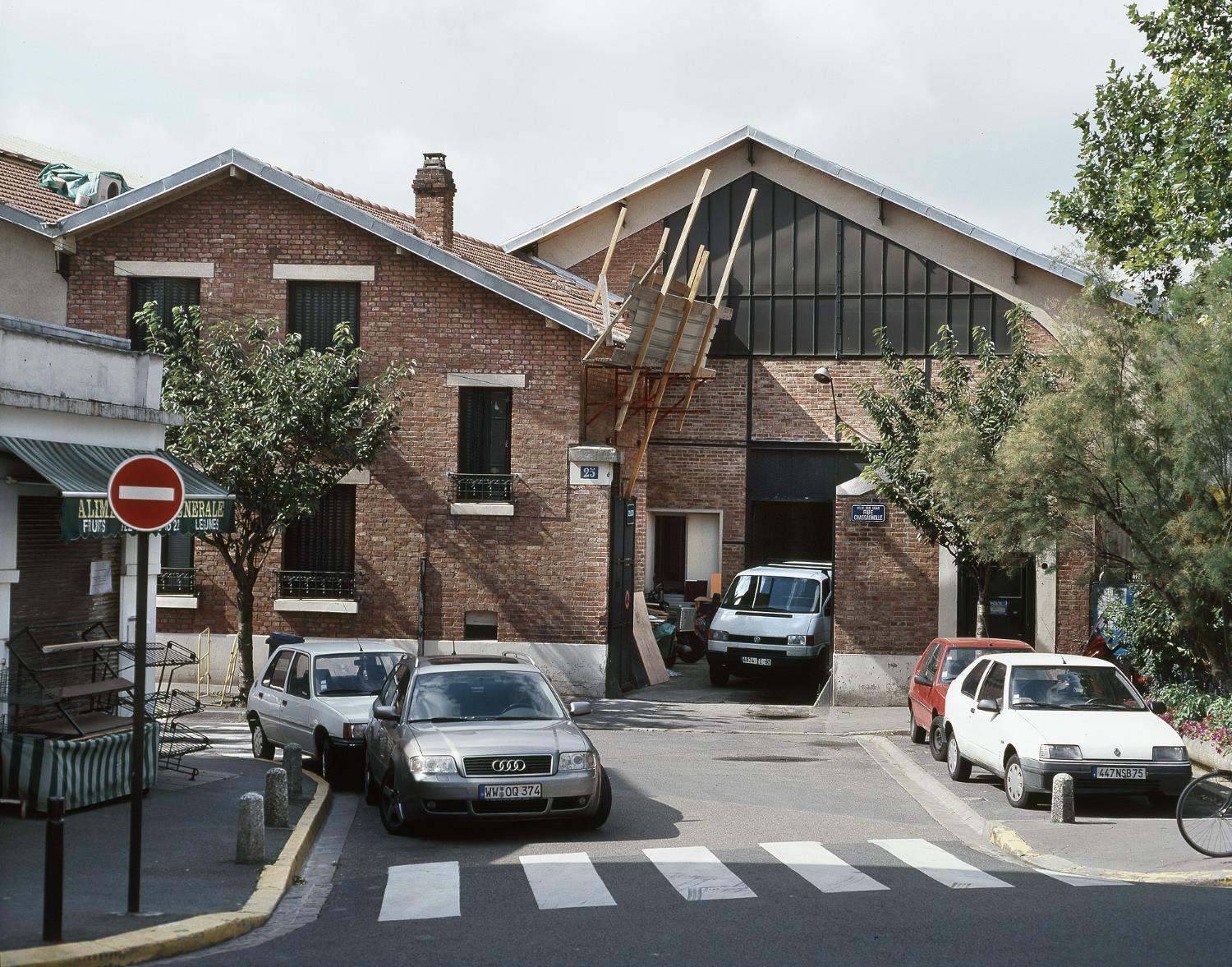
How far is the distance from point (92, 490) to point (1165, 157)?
1791cm

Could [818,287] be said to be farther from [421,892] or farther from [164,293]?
[421,892]

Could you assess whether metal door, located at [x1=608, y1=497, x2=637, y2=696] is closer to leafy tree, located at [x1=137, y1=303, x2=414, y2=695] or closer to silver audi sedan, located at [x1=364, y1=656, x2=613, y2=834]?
leafy tree, located at [x1=137, y1=303, x2=414, y2=695]

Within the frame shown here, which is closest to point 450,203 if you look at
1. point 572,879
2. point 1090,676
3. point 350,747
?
point 350,747

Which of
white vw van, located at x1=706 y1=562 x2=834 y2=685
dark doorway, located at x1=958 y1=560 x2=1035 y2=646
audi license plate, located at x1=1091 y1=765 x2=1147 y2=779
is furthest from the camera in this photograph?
white vw van, located at x1=706 y1=562 x2=834 y2=685

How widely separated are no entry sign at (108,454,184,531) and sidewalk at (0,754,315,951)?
2443 millimetres

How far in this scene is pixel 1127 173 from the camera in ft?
75.7

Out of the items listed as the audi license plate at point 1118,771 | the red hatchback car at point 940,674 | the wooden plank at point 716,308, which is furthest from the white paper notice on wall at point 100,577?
the wooden plank at point 716,308

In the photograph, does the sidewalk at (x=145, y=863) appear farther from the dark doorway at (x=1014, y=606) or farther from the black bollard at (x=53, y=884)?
the dark doorway at (x=1014, y=606)

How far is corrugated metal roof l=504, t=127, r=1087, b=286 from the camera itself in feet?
91.0

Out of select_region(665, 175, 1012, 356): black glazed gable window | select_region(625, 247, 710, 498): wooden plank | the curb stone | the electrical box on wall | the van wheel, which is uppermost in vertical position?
select_region(665, 175, 1012, 356): black glazed gable window

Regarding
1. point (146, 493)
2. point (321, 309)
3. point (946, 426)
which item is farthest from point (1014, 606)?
point (146, 493)

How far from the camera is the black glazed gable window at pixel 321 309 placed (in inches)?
945

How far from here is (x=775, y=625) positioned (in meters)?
24.2

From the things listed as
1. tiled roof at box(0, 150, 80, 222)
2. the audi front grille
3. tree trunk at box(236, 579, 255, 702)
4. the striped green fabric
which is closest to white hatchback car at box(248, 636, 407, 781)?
the striped green fabric
